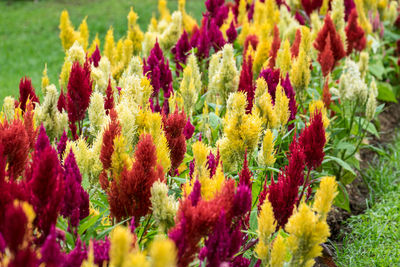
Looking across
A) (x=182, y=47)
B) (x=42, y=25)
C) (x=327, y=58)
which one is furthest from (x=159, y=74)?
(x=42, y=25)

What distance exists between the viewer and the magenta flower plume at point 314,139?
6.75 ft

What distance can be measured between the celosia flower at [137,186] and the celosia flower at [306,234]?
0.44 metres

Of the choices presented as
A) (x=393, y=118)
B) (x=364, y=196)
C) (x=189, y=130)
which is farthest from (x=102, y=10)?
(x=189, y=130)

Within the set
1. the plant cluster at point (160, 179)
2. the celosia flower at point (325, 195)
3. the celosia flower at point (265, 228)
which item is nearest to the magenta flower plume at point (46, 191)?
the plant cluster at point (160, 179)

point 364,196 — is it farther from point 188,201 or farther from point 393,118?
point 188,201

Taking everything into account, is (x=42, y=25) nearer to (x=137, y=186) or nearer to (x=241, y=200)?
(x=137, y=186)

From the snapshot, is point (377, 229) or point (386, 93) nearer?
point (377, 229)

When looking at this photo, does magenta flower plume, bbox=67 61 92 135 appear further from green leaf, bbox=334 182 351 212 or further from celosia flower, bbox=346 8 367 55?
celosia flower, bbox=346 8 367 55

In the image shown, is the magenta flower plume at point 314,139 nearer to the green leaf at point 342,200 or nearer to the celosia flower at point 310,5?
the green leaf at point 342,200

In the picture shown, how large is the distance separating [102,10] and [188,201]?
48.7 feet

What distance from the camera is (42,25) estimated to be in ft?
45.4

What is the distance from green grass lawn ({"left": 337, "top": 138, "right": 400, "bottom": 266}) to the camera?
3.23 metres

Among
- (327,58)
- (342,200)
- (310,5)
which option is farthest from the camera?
(310,5)

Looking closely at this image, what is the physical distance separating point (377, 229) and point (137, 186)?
256cm
